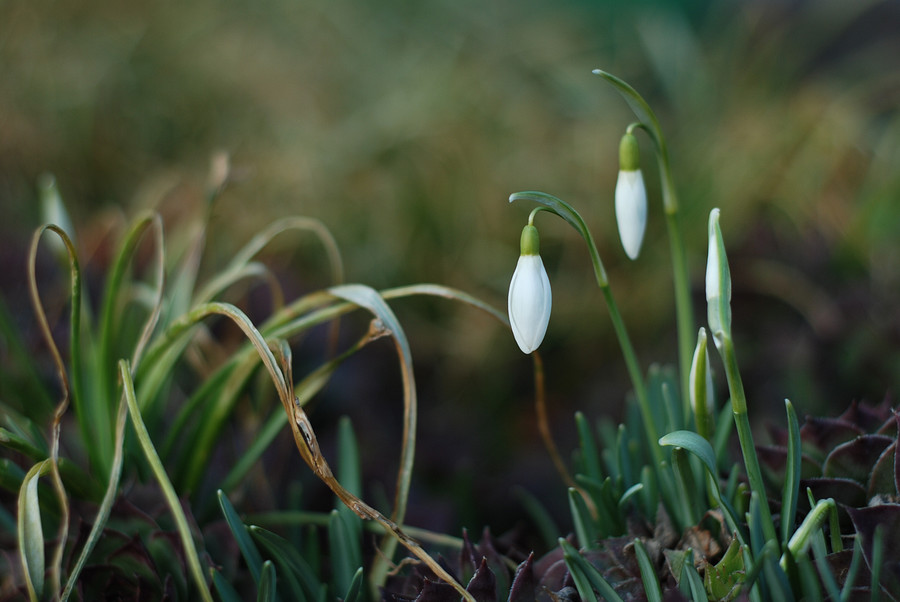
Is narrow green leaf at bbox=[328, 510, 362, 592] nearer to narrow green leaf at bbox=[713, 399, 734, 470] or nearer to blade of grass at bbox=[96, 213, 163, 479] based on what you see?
blade of grass at bbox=[96, 213, 163, 479]

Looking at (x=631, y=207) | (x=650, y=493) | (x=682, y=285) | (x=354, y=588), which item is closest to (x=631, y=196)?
(x=631, y=207)

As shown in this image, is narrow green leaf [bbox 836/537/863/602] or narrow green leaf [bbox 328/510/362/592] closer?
narrow green leaf [bbox 836/537/863/602]

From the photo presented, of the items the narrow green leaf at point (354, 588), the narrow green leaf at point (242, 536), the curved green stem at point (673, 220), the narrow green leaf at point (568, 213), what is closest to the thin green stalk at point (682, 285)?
the curved green stem at point (673, 220)

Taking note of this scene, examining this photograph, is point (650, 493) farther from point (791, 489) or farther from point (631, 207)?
point (631, 207)

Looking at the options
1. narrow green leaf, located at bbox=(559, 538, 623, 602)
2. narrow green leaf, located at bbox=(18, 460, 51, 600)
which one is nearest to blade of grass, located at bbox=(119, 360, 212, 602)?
narrow green leaf, located at bbox=(18, 460, 51, 600)

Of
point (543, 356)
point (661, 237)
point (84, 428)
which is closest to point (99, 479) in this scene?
point (84, 428)

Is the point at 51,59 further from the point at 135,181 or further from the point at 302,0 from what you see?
the point at 302,0
